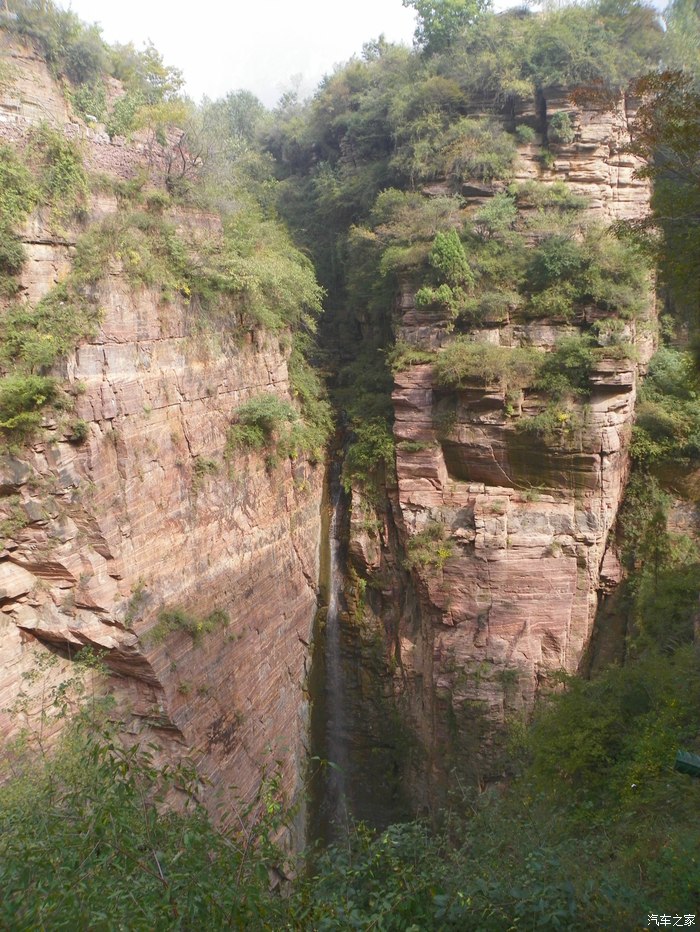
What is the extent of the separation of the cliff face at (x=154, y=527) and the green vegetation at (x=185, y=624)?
0.05 m

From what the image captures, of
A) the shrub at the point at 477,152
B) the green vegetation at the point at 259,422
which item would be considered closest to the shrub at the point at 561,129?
the shrub at the point at 477,152

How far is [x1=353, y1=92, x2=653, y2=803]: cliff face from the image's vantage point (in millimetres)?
13039

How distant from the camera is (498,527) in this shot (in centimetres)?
1322

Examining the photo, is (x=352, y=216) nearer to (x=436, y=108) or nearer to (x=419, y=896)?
(x=436, y=108)

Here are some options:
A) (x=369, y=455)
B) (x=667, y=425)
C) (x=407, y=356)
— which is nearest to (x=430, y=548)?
(x=369, y=455)

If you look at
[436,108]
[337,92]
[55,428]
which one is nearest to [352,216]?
[436,108]

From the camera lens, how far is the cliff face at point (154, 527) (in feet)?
32.3

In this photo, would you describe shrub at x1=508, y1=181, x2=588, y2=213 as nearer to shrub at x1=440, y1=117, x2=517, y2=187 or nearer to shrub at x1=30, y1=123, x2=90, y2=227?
shrub at x1=440, y1=117, x2=517, y2=187

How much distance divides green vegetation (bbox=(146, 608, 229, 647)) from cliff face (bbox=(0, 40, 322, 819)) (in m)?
0.05

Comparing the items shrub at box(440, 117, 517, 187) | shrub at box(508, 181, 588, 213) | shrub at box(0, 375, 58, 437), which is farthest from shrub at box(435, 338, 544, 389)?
shrub at box(0, 375, 58, 437)

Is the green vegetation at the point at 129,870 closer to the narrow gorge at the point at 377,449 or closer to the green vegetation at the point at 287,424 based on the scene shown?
the narrow gorge at the point at 377,449

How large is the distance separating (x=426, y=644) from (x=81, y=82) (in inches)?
564

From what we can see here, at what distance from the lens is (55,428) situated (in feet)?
32.0

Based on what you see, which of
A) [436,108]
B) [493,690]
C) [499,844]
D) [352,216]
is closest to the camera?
[499,844]
